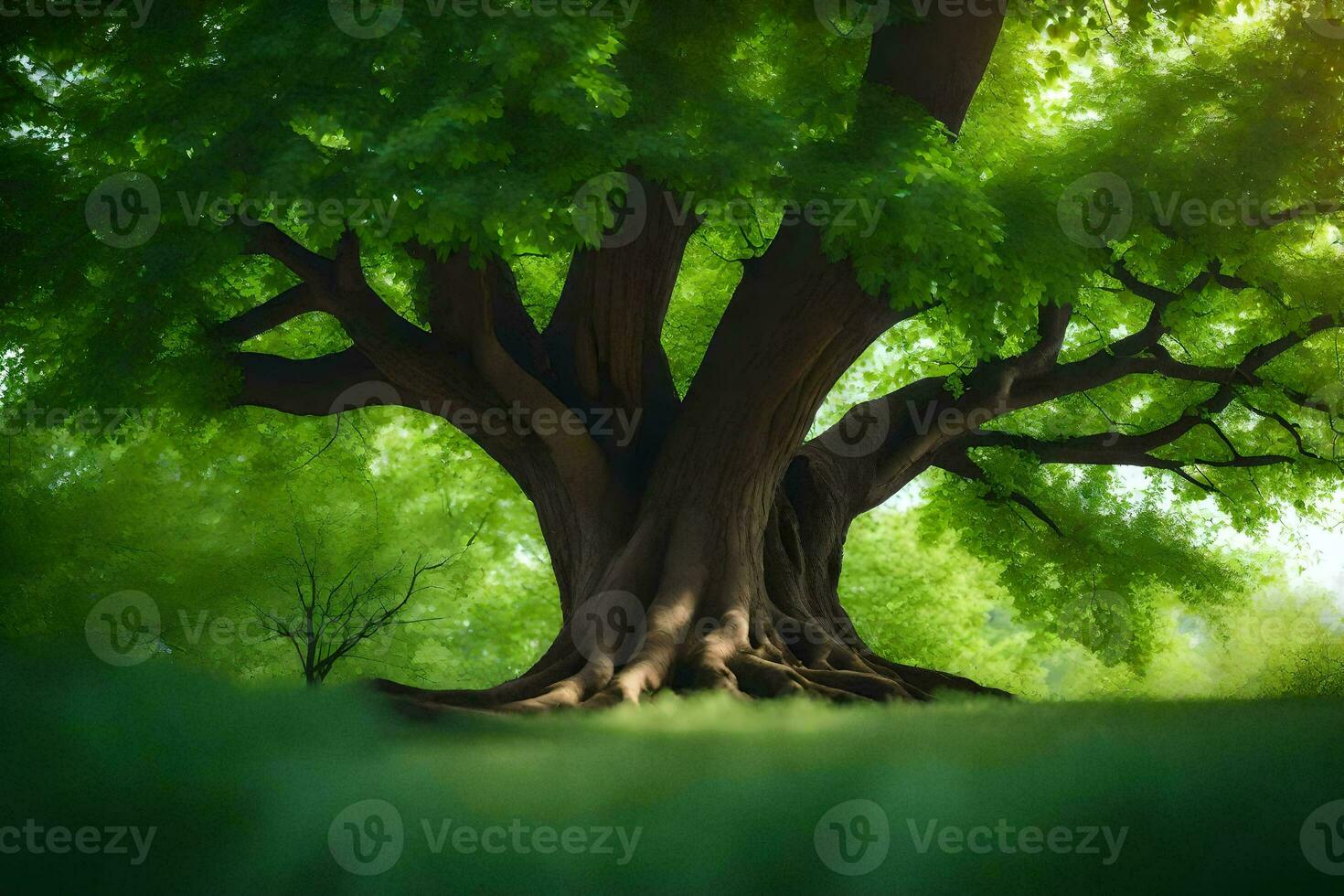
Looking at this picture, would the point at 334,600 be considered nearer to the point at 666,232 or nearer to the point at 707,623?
the point at 666,232

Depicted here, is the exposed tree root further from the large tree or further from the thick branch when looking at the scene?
the thick branch

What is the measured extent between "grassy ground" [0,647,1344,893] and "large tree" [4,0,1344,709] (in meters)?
2.86

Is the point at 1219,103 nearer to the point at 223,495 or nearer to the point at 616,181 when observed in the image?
the point at 616,181

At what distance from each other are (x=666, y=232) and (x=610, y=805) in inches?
314

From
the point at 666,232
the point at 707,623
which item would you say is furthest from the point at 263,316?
the point at 707,623

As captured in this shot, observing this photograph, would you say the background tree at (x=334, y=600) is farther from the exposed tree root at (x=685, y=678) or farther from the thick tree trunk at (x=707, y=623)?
the exposed tree root at (x=685, y=678)

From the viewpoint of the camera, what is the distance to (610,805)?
17.1 ft

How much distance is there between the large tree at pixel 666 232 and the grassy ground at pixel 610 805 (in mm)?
2856

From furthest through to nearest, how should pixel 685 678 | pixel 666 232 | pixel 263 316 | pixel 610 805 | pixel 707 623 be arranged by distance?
pixel 263 316 < pixel 666 232 < pixel 707 623 < pixel 685 678 < pixel 610 805

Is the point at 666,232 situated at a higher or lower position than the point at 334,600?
higher

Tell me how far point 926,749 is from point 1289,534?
15.0 metres

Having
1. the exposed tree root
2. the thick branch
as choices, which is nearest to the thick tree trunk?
the exposed tree root

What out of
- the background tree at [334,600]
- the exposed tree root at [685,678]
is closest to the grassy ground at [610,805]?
the exposed tree root at [685,678]

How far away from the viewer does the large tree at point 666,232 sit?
30.5 feet
